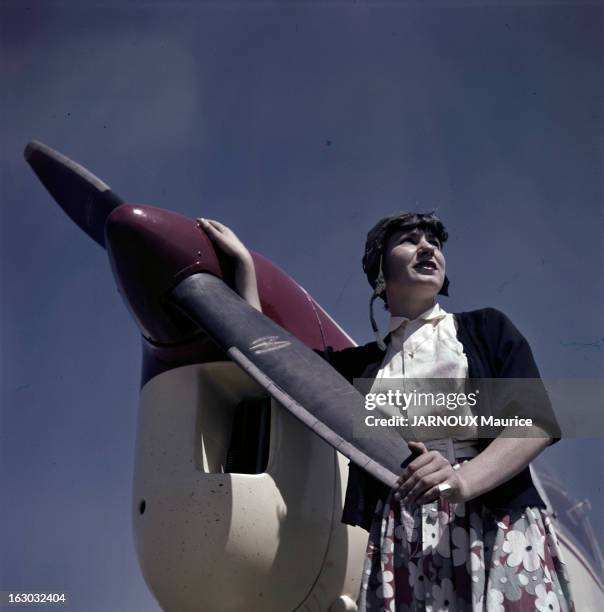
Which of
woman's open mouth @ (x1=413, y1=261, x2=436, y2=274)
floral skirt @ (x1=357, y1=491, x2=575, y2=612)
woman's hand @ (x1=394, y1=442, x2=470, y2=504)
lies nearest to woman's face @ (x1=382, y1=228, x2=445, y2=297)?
woman's open mouth @ (x1=413, y1=261, x2=436, y2=274)

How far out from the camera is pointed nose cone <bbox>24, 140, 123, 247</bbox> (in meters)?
4.89

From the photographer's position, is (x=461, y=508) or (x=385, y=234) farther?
(x=385, y=234)

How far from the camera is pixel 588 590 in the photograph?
18.3ft

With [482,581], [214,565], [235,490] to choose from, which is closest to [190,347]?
[235,490]

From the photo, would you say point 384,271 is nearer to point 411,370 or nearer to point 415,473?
point 411,370

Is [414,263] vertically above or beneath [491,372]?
above

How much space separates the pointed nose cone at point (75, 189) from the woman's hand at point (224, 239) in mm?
1034

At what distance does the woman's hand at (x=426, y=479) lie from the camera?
2.54m

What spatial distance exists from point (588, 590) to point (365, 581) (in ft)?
10.8

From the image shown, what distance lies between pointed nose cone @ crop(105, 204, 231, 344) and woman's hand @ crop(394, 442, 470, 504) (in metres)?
1.66

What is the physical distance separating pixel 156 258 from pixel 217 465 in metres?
1.00

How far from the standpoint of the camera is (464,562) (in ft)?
9.16

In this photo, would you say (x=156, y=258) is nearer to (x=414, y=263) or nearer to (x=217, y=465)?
(x=217, y=465)

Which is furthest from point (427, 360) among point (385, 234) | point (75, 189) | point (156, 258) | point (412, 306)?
point (75, 189)
